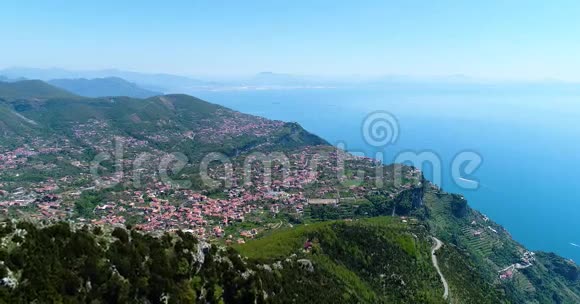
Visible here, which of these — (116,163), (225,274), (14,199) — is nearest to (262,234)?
(225,274)

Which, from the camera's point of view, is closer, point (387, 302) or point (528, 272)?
point (387, 302)

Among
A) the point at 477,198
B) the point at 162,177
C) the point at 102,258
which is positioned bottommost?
the point at 477,198

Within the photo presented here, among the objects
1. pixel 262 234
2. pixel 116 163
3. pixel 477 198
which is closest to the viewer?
pixel 262 234

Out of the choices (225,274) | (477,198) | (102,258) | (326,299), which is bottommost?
(477,198)

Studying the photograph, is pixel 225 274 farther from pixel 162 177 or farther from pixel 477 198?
pixel 477 198

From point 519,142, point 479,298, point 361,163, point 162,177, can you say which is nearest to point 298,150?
point 361,163

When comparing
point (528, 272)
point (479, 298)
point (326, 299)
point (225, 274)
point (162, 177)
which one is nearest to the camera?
point (225, 274)

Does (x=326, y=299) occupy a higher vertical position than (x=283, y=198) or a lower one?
higher

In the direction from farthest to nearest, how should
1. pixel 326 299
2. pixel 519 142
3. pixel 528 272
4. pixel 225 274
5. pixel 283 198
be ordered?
pixel 519 142, pixel 283 198, pixel 528 272, pixel 326 299, pixel 225 274

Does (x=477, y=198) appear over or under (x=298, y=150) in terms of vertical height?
under

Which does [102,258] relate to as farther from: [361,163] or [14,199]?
[361,163]
